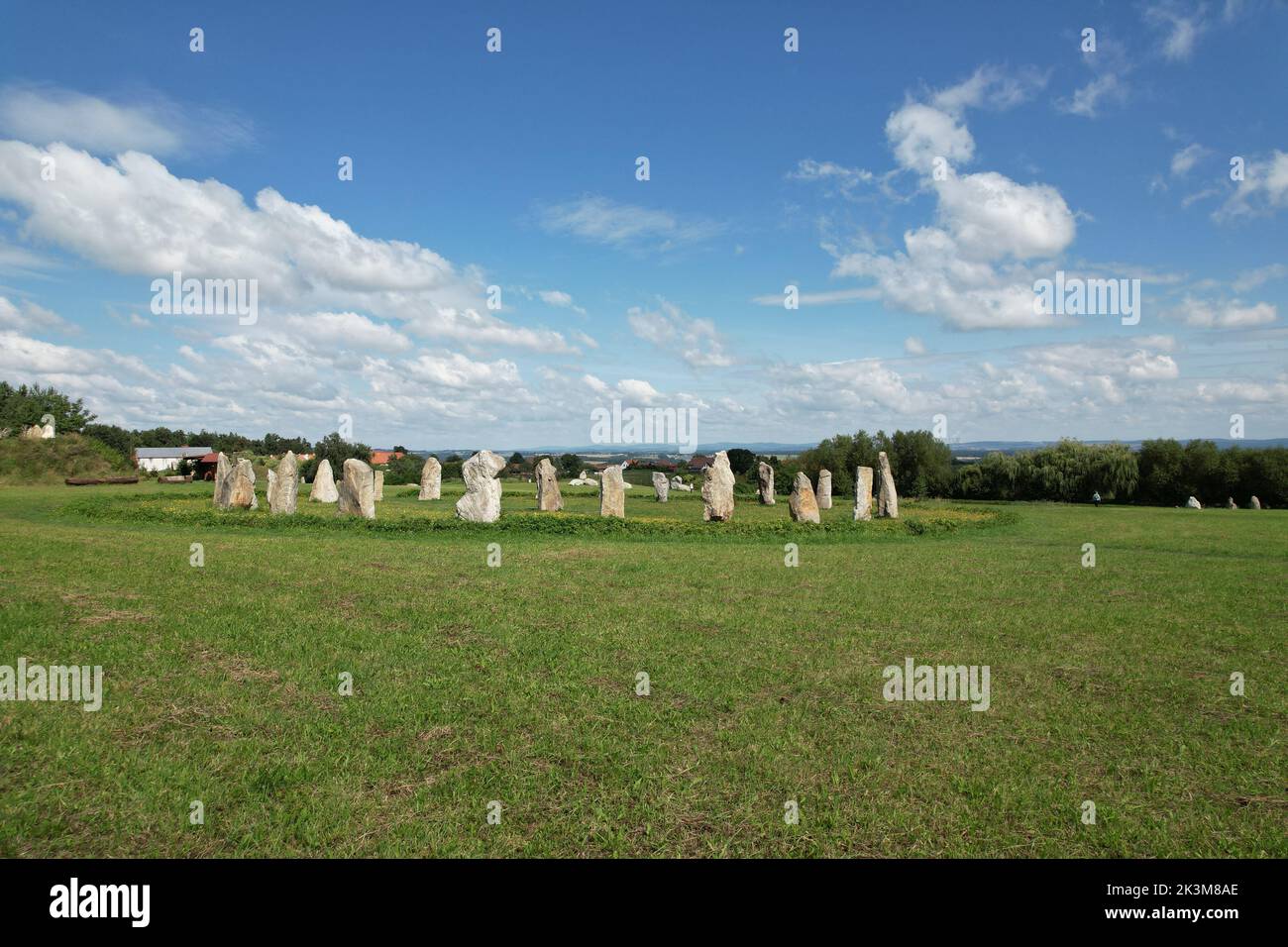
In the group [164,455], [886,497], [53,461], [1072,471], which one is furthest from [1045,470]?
[164,455]

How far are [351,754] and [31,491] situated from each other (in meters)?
38.3

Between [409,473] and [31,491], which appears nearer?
[31,491]

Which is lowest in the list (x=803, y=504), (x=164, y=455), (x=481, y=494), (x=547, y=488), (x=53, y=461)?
(x=803, y=504)

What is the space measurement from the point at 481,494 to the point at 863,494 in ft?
41.9

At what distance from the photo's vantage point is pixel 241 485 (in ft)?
78.9

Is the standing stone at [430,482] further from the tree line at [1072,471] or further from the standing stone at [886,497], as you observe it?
the tree line at [1072,471]

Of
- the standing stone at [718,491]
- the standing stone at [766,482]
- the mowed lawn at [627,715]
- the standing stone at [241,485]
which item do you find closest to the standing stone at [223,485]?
the standing stone at [241,485]

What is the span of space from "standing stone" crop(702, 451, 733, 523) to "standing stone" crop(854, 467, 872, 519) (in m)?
4.73

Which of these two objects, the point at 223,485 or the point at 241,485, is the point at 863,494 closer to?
the point at 241,485

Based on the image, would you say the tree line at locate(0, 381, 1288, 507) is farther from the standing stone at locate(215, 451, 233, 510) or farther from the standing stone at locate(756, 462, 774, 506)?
the standing stone at locate(215, 451, 233, 510)

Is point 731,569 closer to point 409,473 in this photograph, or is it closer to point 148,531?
point 148,531

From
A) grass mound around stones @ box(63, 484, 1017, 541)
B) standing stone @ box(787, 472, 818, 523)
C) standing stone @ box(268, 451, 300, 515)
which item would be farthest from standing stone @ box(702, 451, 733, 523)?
standing stone @ box(268, 451, 300, 515)
